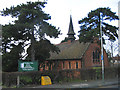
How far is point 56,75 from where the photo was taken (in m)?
18.9

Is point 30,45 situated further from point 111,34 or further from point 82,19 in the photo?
point 111,34

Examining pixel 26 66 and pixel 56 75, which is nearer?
pixel 26 66

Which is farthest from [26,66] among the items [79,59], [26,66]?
[79,59]

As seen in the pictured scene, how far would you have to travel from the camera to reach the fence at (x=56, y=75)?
1644 cm

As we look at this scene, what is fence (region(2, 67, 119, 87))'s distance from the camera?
53.9 feet

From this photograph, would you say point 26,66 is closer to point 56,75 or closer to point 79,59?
point 56,75

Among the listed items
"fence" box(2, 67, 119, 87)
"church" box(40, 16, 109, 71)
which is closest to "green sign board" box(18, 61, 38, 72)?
"fence" box(2, 67, 119, 87)

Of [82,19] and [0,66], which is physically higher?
[82,19]

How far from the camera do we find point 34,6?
2161 cm

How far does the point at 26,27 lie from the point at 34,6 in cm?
401

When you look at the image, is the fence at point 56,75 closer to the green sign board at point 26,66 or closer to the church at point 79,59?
the green sign board at point 26,66

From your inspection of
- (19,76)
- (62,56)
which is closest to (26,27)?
(19,76)

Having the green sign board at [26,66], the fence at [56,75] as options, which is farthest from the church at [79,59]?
the green sign board at [26,66]

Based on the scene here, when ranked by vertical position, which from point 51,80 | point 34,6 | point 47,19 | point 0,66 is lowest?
point 51,80
